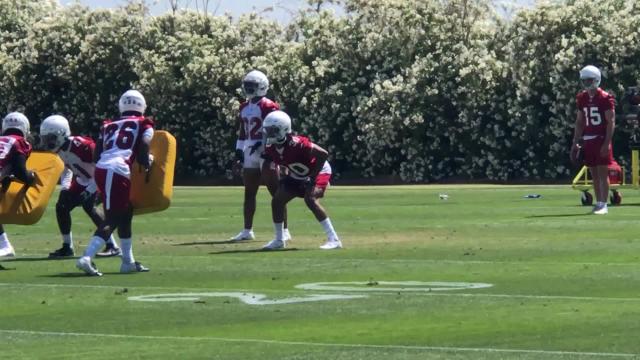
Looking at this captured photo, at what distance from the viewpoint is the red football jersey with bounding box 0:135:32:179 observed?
→ 19281mm

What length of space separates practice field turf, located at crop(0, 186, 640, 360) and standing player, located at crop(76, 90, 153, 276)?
1.51ft

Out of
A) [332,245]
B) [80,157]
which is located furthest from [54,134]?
[332,245]

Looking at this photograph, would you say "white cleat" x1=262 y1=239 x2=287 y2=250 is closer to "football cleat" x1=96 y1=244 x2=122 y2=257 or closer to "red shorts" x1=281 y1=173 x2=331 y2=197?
"red shorts" x1=281 y1=173 x2=331 y2=197

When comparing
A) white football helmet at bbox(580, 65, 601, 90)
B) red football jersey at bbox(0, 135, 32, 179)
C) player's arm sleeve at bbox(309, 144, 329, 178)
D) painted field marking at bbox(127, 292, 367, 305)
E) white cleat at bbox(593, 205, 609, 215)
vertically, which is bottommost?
white cleat at bbox(593, 205, 609, 215)

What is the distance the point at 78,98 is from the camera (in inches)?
2277

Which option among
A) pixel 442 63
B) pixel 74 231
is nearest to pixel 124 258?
pixel 74 231

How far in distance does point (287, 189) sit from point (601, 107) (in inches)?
278

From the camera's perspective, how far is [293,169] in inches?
810

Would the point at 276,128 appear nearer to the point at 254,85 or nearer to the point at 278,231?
the point at 278,231

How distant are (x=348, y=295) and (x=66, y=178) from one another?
6.65 metres

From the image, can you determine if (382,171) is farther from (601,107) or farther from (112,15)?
(601,107)

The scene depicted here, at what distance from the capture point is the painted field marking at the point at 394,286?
50.0ft

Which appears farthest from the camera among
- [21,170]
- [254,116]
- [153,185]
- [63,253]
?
[254,116]

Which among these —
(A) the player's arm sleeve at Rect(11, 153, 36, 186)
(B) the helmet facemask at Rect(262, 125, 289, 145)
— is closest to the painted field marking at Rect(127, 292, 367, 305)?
(A) the player's arm sleeve at Rect(11, 153, 36, 186)
